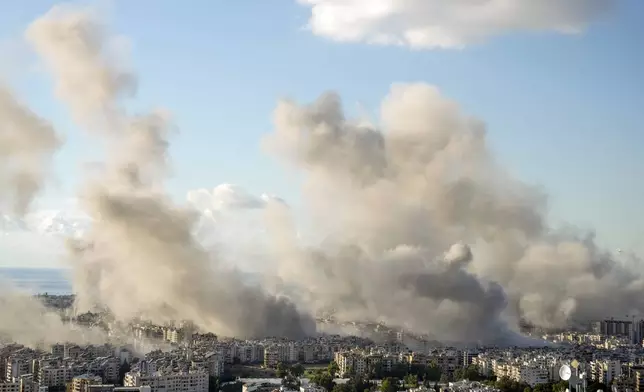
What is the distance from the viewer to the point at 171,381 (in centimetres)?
1627

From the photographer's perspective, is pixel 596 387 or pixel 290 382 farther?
pixel 290 382

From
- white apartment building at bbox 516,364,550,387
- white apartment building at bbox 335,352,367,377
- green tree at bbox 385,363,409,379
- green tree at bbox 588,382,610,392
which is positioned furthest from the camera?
white apartment building at bbox 335,352,367,377

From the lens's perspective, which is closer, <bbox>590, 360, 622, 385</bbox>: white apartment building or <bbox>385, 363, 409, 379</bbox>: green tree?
<bbox>590, 360, 622, 385</bbox>: white apartment building

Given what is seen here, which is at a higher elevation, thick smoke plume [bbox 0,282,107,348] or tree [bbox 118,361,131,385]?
thick smoke plume [bbox 0,282,107,348]

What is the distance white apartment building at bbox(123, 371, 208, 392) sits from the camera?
16.0 m

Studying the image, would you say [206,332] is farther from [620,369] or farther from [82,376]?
[620,369]

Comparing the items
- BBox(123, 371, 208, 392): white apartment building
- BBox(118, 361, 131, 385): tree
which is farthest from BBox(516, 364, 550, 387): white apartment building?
BBox(118, 361, 131, 385): tree

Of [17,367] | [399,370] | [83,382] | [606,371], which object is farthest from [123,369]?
[606,371]

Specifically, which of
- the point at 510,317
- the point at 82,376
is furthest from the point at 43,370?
the point at 510,317

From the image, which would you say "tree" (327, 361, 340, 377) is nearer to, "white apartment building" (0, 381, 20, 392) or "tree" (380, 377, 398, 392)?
"tree" (380, 377, 398, 392)

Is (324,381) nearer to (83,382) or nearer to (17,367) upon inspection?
(83,382)

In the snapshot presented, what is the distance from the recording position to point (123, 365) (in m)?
19.8

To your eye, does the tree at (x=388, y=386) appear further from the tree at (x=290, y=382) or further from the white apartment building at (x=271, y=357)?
the white apartment building at (x=271, y=357)

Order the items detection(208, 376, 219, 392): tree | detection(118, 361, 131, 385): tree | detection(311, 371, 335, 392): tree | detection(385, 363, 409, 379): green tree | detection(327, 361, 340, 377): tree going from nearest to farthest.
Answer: detection(311, 371, 335, 392): tree, detection(208, 376, 219, 392): tree, detection(118, 361, 131, 385): tree, detection(327, 361, 340, 377): tree, detection(385, 363, 409, 379): green tree
